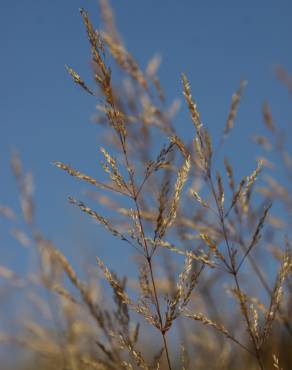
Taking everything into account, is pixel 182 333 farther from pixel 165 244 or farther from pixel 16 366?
pixel 16 366

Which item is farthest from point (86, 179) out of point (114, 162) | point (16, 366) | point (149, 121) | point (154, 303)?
point (16, 366)

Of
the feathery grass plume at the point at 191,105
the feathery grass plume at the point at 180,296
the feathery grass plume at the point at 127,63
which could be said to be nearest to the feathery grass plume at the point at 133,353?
the feathery grass plume at the point at 180,296

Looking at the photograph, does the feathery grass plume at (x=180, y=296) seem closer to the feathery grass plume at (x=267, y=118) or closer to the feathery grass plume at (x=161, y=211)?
the feathery grass plume at (x=161, y=211)

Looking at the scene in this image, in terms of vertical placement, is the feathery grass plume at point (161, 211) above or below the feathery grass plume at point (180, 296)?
above

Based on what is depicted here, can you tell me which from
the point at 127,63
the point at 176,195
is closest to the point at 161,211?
the point at 176,195

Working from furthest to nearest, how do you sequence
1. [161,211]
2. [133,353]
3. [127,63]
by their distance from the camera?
[127,63], [161,211], [133,353]

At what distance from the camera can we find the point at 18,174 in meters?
3.95

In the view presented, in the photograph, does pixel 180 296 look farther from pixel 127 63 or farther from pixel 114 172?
pixel 127 63

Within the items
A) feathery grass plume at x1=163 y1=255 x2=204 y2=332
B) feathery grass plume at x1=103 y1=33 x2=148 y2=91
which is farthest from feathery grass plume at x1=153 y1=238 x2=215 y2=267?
feathery grass plume at x1=103 y1=33 x2=148 y2=91

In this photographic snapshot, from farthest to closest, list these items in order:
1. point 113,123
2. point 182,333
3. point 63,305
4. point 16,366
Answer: point 16,366 → point 63,305 → point 182,333 → point 113,123

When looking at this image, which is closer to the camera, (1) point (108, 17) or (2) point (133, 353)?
(2) point (133, 353)

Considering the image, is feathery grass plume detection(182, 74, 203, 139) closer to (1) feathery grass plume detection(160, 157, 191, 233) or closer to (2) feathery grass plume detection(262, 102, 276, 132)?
(1) feathery grass plume detection(160, 157, 191, 233)

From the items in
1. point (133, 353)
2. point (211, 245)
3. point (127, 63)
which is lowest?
point (133, 353)

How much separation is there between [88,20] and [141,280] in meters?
0.88
